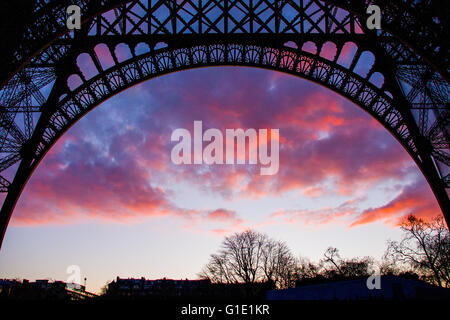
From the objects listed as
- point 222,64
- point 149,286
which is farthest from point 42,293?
point 149,286

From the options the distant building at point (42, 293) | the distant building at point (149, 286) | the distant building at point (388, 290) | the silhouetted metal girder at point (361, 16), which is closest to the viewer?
the distant building at point (42, 293)

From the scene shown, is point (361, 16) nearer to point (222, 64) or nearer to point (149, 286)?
point (222, 64)

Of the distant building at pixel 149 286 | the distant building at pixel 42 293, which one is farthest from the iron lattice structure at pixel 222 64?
the distant building at pixel 149 286

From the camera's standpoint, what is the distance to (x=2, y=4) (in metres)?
7.48

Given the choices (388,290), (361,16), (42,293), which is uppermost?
(361,16)

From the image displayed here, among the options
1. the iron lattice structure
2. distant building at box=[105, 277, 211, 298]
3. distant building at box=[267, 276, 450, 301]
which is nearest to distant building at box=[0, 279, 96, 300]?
the iron lattice structure

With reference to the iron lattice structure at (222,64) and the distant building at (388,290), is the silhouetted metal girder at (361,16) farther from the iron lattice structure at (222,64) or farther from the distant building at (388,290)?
the distant building at (388,290)

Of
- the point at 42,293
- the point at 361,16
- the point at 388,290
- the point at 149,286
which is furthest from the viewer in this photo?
the point at 149,286

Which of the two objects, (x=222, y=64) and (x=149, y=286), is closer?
(x=222, y=64)

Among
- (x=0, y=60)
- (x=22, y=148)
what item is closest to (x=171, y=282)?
(x=22, y=148)

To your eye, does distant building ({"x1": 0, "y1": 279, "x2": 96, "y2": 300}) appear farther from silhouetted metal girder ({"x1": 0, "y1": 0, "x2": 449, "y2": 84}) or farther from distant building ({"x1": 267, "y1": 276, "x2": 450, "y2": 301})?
distant building ({"x1": 267, "y1": 276, "x2": 450, "y2": 301})

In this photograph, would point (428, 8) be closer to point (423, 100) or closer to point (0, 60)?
point (423, 100)

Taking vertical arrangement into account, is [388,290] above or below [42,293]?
below

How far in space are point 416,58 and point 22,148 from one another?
62.4 ft
